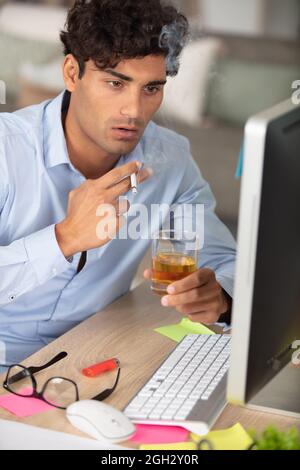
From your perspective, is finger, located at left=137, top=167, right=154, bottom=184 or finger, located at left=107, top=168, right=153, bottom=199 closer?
finger, located at left=107, top=168, right=153, bottom=199

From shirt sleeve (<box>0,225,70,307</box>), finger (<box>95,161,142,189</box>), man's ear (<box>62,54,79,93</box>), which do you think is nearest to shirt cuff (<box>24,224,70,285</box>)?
shirt sleeve (<box>0,225,70,307</box>)

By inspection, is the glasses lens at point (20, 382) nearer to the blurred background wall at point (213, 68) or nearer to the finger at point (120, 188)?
the finger at point (120, 188)

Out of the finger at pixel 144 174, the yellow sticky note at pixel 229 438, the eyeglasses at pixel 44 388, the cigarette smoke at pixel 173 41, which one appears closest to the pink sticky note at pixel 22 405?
the eyeglasses at pixel 44 388

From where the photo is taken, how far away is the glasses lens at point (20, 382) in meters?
1.31

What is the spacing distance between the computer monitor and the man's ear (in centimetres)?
66

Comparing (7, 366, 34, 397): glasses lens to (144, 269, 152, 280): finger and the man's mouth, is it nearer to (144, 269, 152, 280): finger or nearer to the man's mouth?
(144, 269, 152, 280): finger

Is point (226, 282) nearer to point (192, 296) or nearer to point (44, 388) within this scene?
point (192, 296)

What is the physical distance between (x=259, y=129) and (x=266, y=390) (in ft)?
1.82

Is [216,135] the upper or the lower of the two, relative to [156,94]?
lower

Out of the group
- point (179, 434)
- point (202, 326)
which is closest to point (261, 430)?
point (179, 434)

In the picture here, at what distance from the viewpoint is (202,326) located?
165 cm

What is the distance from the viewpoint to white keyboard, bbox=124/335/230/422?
4.05ft

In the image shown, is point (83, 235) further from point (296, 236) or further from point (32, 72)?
point (32, 72)

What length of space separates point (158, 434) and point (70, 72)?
85 cm
